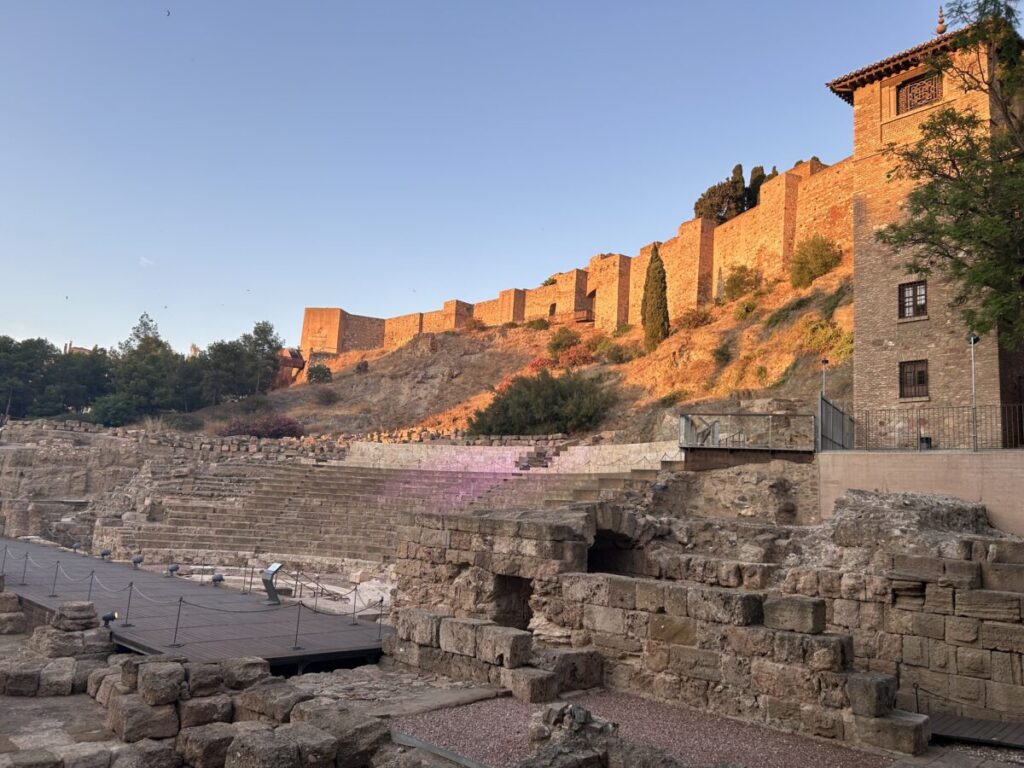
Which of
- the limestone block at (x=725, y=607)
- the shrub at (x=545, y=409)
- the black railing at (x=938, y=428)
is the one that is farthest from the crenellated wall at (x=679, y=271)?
the limestone block at (x=725, y=607)

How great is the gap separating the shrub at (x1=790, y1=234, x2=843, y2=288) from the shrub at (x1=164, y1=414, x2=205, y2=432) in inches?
1471

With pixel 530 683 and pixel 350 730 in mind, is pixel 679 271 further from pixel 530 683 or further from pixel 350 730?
pixel 350 730

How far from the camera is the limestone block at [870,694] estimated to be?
5.84 m

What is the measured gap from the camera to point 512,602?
959 centimetres

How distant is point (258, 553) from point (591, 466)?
31.8 feet

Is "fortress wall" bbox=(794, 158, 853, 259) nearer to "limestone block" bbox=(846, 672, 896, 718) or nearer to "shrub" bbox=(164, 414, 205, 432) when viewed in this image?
"limestone block" bbox=(846, 672, 896, 718)

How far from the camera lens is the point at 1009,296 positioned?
13.1 m

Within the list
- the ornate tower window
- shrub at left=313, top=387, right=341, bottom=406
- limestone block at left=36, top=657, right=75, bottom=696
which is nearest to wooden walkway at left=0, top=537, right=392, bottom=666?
limestone block at left=36, top=657, right=75, bottom=696

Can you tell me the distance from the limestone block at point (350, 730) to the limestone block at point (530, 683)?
1.61 m

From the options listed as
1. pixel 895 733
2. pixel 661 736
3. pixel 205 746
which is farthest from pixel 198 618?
pixel 895 733

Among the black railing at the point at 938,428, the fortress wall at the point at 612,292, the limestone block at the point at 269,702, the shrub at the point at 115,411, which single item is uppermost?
the fortress wall at the point at 612,292

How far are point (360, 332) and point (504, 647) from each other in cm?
6481

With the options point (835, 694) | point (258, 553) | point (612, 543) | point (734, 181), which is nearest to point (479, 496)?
point (258, 553)

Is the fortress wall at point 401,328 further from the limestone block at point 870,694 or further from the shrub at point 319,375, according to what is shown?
the limestone block at point 870,694
